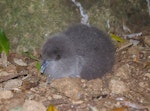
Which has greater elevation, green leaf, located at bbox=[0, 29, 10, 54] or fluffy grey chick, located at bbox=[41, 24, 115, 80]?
green leaf, located at bbox=[0, 29, 10, 54]

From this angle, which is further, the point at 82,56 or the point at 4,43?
the point at 4,43

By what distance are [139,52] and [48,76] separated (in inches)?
44.2

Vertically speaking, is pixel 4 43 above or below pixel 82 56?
above

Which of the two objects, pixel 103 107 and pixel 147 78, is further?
pixel 147 78

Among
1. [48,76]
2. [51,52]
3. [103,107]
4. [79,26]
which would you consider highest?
[79,26]

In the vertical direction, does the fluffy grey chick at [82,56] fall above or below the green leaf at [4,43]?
below

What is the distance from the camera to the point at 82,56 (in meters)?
3.62

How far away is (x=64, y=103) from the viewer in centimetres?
336

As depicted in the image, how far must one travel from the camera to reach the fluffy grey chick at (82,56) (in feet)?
11.8

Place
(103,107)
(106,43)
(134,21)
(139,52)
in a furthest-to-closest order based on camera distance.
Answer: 1. (134,21)
2. (139,52)
3. (106,43)
4. (103,107)

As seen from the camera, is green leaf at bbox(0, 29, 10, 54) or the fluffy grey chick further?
green leaf at bbox(0, 29, 10, 54)

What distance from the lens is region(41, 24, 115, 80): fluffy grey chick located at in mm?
3586

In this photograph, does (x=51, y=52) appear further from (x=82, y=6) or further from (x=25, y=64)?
(x=82, y=6)

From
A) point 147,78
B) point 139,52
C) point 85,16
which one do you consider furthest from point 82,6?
point 147,78
